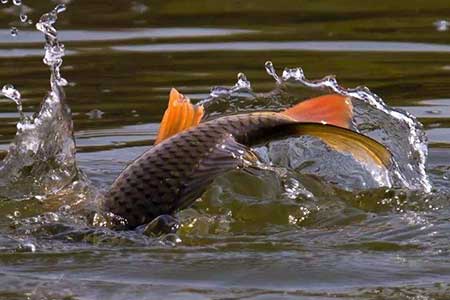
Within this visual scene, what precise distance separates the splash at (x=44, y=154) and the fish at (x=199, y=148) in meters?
0.69

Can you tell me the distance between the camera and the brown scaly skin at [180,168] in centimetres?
505

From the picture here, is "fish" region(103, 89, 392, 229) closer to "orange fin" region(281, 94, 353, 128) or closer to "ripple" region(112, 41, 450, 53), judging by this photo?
"orange fin" region(281, 94, 353, 128)

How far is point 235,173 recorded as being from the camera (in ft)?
19.2

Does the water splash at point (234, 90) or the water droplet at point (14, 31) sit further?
the water droplet at point (14, 31)

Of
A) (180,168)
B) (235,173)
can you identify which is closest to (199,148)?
(180,168)

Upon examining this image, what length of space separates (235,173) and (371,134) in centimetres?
117

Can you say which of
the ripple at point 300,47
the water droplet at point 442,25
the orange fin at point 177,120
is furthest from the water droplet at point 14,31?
the orange fin at point 177,120

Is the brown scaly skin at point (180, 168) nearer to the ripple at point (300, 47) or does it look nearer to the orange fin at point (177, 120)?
the orange fin at point (177, 120)

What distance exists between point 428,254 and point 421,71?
3.76m

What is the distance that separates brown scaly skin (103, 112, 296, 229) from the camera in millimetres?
5047

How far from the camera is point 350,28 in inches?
387

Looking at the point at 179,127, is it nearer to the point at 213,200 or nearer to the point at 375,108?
the point at 213,200

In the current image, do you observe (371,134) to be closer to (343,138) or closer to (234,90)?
(234,90)

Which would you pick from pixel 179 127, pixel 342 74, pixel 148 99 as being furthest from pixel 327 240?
pixel 342 74
